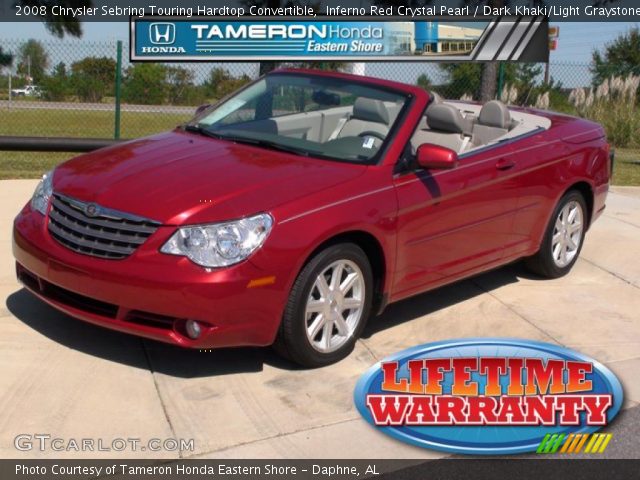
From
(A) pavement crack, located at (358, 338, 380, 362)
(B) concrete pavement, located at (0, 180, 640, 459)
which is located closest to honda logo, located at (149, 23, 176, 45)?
(B) concrete pavement, located at (0, 180, 640, 459)

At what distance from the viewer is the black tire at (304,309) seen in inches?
195

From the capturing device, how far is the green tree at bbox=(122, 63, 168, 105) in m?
14.8

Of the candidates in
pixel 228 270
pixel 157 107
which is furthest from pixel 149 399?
pixel 157 107

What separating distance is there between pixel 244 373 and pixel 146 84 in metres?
10.9

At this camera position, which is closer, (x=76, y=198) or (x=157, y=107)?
(x=76, y=198)

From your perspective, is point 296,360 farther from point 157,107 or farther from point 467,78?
point 467,78

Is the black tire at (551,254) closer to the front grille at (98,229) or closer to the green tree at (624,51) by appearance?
the front grille at (98,229)

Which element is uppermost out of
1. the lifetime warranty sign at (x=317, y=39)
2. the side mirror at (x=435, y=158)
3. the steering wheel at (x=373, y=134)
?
the lifetime warranty sign at (x=317, y=39)

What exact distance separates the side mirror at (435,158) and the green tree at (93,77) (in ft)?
30.4

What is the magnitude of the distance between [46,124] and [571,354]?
1383 cm

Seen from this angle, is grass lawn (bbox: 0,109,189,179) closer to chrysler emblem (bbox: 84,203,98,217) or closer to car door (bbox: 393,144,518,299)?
car door (bbox: 393,144,518,299)

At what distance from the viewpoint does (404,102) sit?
6.04m

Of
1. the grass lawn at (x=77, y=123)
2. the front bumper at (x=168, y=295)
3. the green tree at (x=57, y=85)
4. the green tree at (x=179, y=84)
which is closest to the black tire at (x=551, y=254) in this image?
the front bumper at (x=168, y=295)

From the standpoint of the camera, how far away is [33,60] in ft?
49.9
